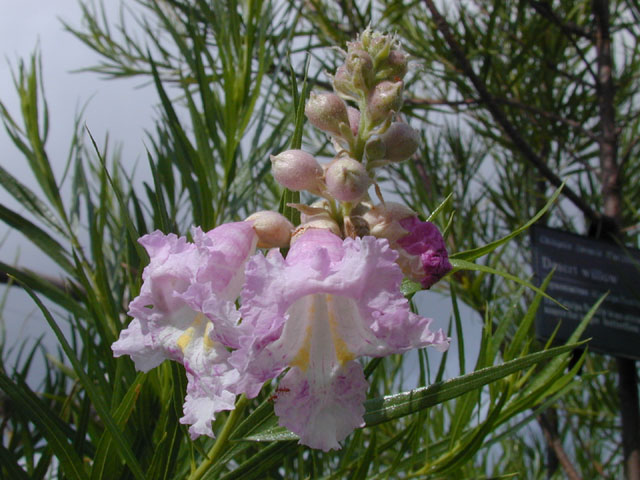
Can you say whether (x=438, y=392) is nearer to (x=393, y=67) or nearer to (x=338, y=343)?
(x=338, y=343)

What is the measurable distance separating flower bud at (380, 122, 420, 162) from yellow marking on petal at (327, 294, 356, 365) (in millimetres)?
137

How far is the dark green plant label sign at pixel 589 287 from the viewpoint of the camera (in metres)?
1.27

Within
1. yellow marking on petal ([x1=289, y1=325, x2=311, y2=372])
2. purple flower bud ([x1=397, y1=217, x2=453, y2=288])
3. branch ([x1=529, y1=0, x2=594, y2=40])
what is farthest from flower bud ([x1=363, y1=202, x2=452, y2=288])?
branch ([x1=529, y1=0, x2=594, y2=40])

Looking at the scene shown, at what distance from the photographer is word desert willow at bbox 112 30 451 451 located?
14.0 inches

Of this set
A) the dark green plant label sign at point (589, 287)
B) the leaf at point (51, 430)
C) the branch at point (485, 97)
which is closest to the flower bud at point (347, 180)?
the leaf at point (51, 430)

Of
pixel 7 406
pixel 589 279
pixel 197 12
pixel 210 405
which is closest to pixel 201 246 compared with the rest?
pixel 210 405

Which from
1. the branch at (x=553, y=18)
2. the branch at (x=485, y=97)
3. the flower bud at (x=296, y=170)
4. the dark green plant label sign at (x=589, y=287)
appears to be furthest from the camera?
the branch at (x=553, y=18)

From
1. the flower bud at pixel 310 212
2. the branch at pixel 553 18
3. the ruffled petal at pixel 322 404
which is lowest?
the ruffled petal at pixel 322 404

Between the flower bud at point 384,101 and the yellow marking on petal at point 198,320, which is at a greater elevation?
the flower bud at point 384,101

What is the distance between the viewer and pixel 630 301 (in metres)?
1.40

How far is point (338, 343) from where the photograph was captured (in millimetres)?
399

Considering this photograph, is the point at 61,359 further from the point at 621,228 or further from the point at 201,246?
the point at 621,228

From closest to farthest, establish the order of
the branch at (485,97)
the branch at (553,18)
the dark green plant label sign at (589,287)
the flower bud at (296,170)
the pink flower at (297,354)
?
the pink flower at (297,354), the flower bud at (296,170), the branch at (485,97), the dark green plant label sign at (589,287), the branch at (553,18)

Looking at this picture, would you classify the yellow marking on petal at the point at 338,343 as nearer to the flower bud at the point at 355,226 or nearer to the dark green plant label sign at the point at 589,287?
the flower bud at the point at 355,226
